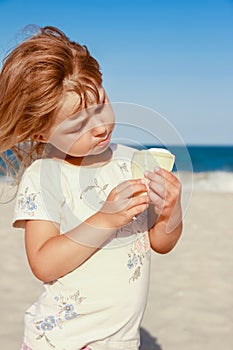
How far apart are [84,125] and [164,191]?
272 millimetres

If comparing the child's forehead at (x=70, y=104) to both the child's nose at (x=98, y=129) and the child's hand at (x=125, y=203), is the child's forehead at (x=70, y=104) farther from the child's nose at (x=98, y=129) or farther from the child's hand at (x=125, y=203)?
the child's hand at (x=125, y=203)

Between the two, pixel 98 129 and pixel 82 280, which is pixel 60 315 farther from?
pixel 98 129

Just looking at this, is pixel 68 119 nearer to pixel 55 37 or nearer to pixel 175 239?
pixel 55 37

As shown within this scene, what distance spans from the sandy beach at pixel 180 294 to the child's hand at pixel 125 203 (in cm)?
155

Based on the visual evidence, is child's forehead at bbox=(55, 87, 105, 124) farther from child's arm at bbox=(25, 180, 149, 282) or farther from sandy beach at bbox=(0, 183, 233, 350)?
sandy beach at bbox=(0, 183, 233, 350)

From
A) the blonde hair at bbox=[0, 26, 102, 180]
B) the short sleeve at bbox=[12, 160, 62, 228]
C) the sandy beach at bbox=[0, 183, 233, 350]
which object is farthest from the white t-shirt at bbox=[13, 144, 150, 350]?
the sandy beach at bbox=[0, 183, 233, 350]

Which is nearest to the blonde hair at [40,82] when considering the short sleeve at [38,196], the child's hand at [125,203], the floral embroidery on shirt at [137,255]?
the short sleeve at [38,196]

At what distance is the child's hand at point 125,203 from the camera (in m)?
1.45

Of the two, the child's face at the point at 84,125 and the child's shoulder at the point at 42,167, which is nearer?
the child's face at the point at 84,125

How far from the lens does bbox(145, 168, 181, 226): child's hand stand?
1.46 m

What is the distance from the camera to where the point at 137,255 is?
1709 mm

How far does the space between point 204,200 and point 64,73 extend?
7.32m

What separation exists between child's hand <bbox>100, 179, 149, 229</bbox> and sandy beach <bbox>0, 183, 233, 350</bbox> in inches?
61.2

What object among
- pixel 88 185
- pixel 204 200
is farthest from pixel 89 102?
pixel 204 200
